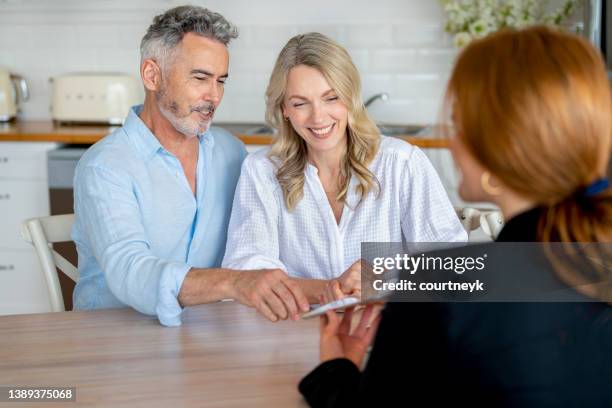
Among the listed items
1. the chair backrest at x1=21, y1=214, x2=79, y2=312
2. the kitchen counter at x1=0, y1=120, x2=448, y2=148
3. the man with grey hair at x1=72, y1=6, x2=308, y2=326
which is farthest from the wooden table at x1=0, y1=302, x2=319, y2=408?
the kitchen counter at x1=0, y1=120, x2=448, y2=148

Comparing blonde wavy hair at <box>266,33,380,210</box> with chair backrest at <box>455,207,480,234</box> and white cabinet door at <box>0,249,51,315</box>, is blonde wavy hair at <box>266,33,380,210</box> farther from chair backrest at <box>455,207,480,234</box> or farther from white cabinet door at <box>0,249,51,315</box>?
white cabinet door at <box>0,249,51,315</box>

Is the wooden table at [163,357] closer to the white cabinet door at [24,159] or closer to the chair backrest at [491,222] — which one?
the chair backrest at [491,222]

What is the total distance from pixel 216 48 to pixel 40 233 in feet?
2.31

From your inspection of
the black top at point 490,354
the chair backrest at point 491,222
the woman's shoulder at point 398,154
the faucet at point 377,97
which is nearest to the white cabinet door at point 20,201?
Result: the faucet at point 377,97

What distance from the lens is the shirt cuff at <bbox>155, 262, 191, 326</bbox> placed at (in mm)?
1842

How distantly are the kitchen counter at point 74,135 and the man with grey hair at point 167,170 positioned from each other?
1.30 metres

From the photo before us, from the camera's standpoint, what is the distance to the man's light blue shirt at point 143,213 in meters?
1.99

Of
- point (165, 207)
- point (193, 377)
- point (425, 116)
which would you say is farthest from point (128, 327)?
point (425, 116)

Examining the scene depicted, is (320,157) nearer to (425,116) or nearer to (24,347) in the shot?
(24,347)

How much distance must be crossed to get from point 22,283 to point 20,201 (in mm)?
435

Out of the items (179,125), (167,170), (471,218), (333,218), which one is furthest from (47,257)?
(471,218)

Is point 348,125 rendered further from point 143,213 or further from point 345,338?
point 345,338

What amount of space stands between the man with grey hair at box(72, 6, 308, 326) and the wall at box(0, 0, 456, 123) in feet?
6.37

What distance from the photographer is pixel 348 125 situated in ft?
7.94
